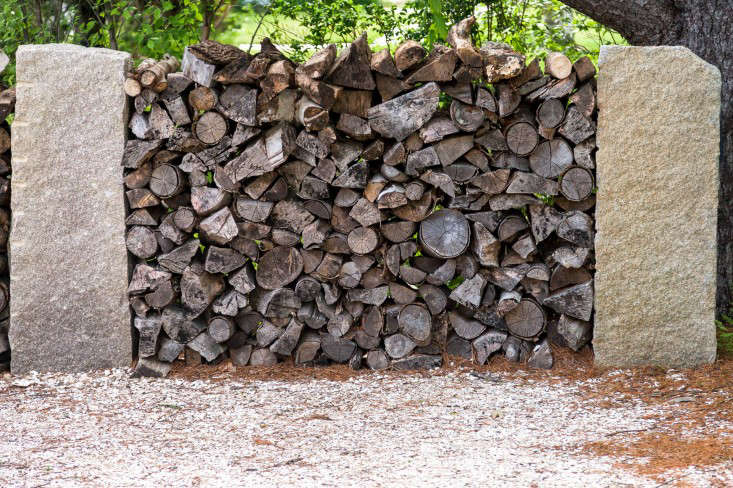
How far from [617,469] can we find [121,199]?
8.42 ft

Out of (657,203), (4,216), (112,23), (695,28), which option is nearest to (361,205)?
(657,203)

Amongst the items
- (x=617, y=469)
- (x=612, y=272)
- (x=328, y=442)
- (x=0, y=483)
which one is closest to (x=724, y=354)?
(x=612, y=272)

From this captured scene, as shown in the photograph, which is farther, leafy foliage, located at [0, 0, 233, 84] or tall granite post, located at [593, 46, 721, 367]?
leafy foliage, located at [0, 0, 233, 84]

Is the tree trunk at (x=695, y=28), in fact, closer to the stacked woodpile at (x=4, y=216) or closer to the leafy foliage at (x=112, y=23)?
the leafy foliage at (x=112, y=23)

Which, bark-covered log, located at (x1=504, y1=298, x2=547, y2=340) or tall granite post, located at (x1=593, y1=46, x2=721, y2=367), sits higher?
tall granite post, located at (x1=593, y1=46, x2=721, y2=367)

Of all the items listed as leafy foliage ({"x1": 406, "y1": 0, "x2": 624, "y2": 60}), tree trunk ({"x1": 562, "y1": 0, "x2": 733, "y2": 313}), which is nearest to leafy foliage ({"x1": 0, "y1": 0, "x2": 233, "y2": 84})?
leafy foliage ({"x1": 406, "y1": 0, "x2": 624, "y2": 60})

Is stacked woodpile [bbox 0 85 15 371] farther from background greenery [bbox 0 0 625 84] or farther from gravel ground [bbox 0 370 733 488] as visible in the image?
background greenery [bbox 0 0 625 84]

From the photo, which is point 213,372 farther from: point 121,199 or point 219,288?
point 121,199

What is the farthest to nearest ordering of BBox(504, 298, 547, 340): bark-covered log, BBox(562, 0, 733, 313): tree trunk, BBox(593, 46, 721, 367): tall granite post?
BBox(562, 0, 733, 313): tree trunk → BBox(504, 298, 547, 340): bark-covered log → BBox(593, 46, 721, 367): tall granite post

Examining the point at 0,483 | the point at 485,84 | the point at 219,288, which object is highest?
the point at 485,84

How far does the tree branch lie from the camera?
407 cm

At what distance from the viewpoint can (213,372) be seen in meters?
3.79

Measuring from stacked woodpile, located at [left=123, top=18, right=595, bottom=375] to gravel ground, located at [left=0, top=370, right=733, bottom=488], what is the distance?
28 cm

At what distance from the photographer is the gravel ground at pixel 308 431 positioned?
251cm
